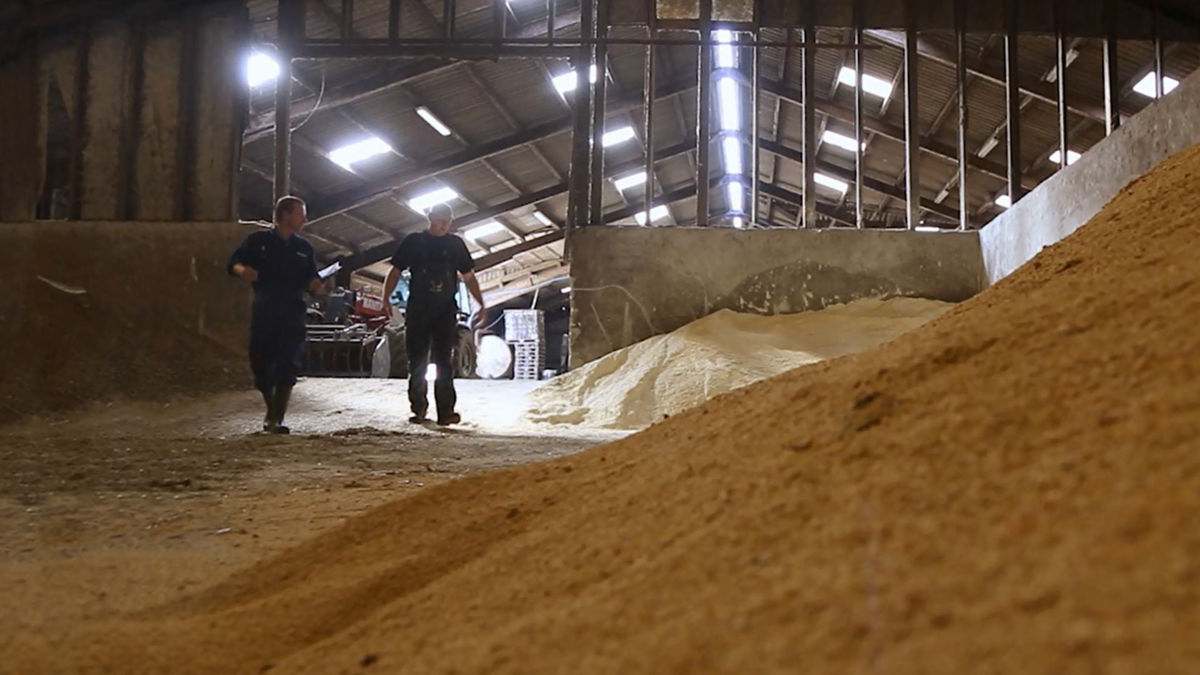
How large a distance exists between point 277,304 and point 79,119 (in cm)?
353

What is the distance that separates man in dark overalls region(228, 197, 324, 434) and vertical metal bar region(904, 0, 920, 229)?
18.5 ft

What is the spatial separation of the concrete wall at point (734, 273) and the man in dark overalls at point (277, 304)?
2.83 meters

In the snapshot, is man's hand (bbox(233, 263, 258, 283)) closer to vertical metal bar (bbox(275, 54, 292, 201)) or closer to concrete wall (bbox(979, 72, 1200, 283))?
vertical metal bar (bbox(275, 54, 292, 201))

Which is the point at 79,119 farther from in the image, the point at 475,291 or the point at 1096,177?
the point at 1096,177

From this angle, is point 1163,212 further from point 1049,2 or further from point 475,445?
point 1049,2

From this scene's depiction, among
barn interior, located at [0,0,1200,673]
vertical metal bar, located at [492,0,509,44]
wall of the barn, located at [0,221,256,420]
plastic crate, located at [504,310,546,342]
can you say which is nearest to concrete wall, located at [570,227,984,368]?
barn interior, located at [0,0,1200,673]

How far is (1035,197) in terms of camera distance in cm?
580

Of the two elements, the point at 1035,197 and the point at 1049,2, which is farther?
the point at 1049,2

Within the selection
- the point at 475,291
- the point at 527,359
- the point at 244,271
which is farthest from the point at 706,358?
the point at 527,359

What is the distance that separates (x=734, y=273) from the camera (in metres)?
7.27

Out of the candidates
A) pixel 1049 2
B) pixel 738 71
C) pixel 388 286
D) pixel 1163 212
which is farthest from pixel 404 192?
pixel 1163 212

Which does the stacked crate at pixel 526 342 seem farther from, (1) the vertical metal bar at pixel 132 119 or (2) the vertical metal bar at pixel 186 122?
(1) the vertical metal bar at pixel 132 119

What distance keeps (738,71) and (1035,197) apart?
641 centimetres

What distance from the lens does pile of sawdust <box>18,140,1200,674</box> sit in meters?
0.78
